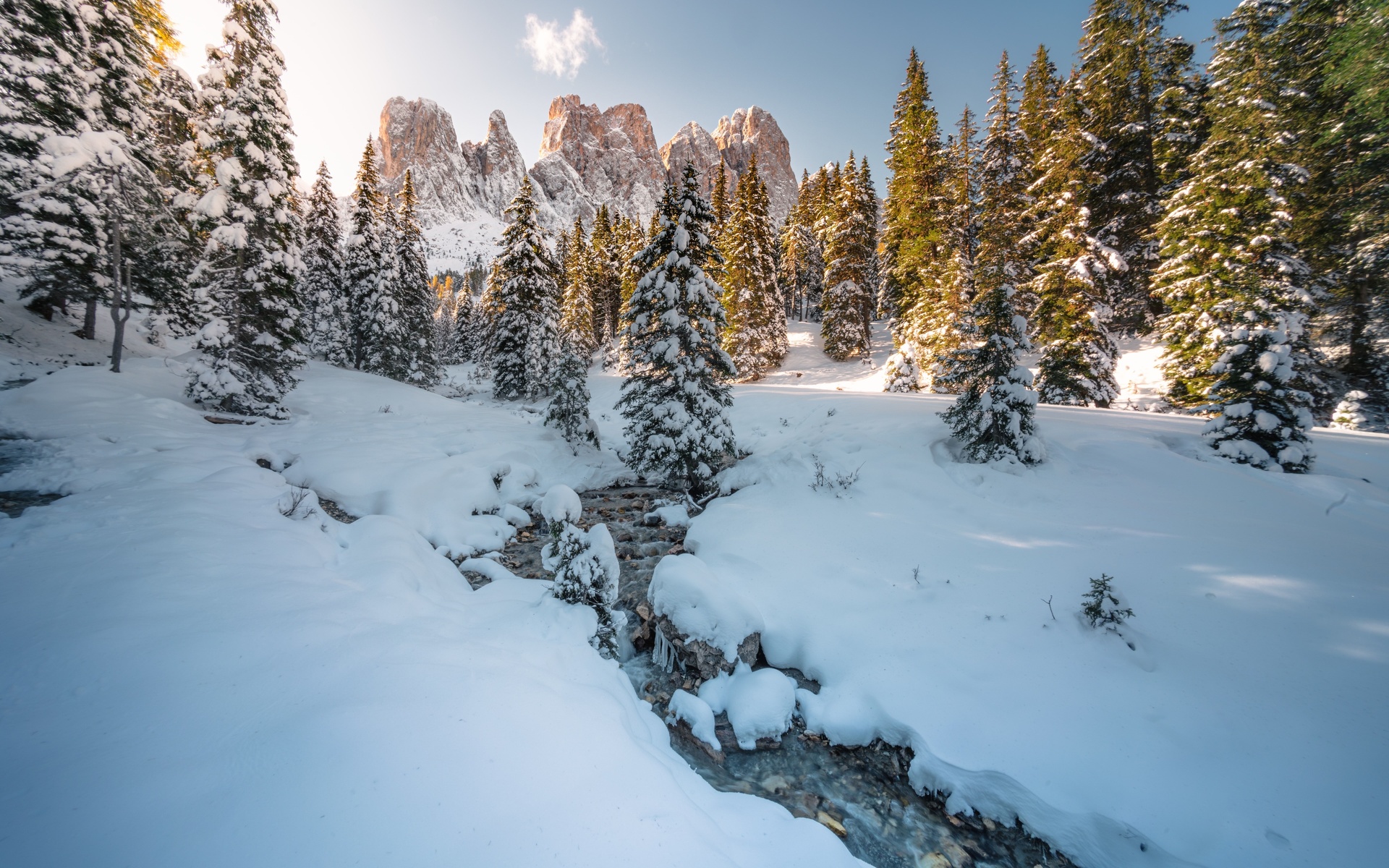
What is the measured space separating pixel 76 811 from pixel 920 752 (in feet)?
20.7

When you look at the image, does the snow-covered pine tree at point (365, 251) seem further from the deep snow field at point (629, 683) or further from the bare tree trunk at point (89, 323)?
the deep snow field at point (629, 683)

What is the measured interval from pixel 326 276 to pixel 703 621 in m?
35.9

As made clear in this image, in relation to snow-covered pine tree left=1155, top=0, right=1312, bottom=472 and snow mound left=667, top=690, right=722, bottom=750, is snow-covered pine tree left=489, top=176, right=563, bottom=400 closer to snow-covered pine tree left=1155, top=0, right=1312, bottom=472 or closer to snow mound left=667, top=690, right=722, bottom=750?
snow mound left=667, top=690, right=722, bottom=750

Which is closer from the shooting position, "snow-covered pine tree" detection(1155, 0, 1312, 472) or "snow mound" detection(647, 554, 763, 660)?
"snow mound" detection(647, 554, 763, 660)

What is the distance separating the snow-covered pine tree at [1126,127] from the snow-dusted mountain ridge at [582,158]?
135m

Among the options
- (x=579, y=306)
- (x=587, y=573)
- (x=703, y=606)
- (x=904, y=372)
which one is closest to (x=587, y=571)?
(x=587, y=573)

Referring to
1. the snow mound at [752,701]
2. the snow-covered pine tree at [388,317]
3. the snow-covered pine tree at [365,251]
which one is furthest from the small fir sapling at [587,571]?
the snow-covered pine tree at [365,251]

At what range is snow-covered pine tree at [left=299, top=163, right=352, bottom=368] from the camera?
27.0 m

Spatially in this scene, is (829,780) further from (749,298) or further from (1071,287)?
(749,298)

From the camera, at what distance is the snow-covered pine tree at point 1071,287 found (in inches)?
661

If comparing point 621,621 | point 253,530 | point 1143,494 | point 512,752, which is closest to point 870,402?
point 1143,494

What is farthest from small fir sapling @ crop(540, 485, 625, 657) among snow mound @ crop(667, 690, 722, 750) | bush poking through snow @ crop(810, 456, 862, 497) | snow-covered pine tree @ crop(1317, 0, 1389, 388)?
snow-covered pine tree @ crop(1317, 0, 1389, 388)

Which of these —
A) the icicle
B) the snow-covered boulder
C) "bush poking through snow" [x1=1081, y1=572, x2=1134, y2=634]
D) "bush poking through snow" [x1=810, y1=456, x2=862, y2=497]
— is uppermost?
"bush poking through snow" [x1=810, y1=456, x2=862, y2=497]

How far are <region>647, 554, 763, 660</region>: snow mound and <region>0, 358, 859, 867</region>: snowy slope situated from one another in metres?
1.07
